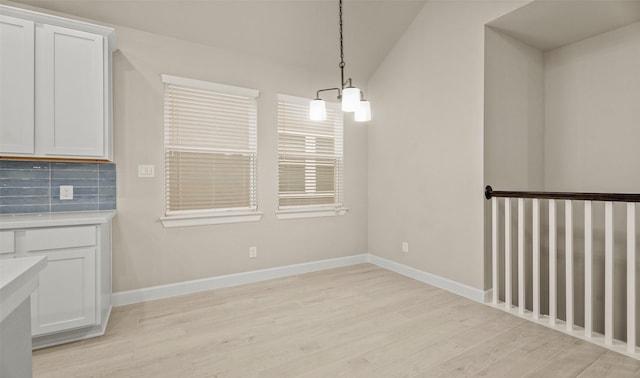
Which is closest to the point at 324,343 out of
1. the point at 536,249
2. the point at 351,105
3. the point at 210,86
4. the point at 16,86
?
the point at 351,105

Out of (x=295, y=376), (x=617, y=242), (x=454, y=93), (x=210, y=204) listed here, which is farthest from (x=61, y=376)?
(x=617, y=242)

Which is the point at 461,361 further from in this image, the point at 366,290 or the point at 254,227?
the point at 254,227

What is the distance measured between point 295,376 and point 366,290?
1.54 meters

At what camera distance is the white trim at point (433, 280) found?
118 inches

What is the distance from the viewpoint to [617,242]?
2979mm

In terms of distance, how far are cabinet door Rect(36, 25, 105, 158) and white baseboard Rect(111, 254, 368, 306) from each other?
4.37 ft

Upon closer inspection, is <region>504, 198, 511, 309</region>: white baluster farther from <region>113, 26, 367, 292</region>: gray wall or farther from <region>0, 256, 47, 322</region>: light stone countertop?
<region>0, 256, 47, 322</region>: light stone countertop

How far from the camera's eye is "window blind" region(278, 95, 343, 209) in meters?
3.73

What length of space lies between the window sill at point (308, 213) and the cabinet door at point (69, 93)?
1.88 m

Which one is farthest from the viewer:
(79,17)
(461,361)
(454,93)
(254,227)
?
(254,227)

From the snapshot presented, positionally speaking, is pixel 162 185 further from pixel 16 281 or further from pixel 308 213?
pixel 16 281

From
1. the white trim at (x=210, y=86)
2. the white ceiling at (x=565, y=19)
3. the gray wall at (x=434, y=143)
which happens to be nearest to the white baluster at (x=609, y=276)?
the gray wall at (x=434, y=143)

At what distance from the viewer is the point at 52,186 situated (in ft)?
8.58

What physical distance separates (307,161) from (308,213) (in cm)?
Answer: 65
